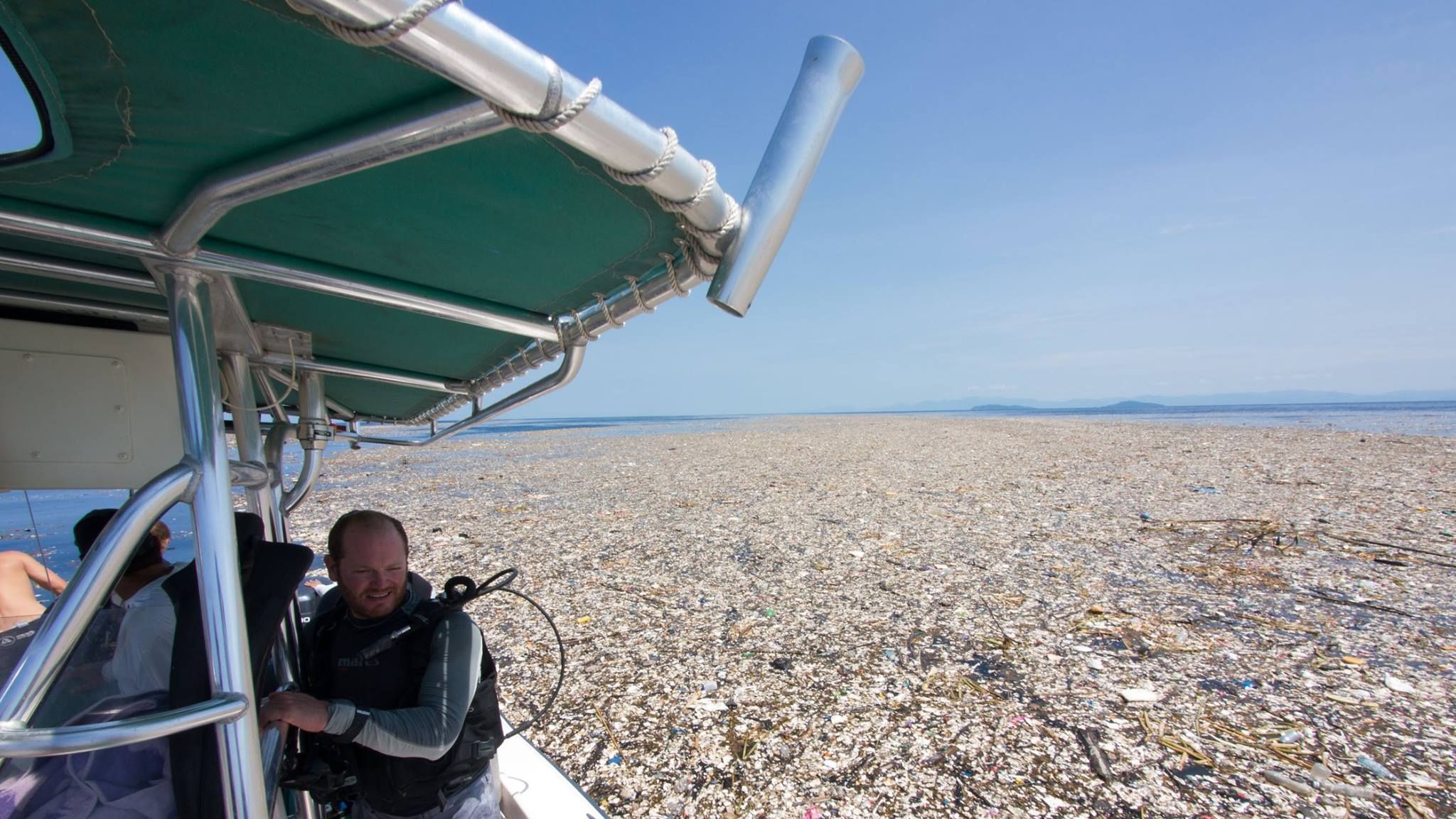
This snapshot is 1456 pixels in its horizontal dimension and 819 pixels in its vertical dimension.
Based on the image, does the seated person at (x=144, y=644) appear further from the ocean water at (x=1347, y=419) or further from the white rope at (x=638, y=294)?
the ocean water at (x=1347, y=419)

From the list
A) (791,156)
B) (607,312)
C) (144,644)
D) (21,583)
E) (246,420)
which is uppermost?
(791,156)

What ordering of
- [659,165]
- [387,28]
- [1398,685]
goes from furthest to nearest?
[1398,685] → [659,165] → [387,28]

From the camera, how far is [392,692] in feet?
6.88

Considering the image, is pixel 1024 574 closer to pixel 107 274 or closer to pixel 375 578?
pixel 375 578

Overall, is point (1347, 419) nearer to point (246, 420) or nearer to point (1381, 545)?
point (1381, 545)

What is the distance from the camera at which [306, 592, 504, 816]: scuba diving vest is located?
2.10 metres

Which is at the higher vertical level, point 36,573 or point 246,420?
point 246,420

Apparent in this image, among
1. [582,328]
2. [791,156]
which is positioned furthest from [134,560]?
[791,156]

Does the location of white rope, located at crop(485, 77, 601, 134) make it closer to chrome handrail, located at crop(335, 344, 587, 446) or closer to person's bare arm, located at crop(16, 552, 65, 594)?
chrome handrail, located at crop(335, 344, 587, 446)

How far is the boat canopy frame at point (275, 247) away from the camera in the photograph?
0.80 m

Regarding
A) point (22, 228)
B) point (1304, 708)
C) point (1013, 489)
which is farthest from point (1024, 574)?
point (22, 228)

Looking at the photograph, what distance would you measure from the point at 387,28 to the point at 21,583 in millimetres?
4646

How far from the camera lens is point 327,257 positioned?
5.35ft

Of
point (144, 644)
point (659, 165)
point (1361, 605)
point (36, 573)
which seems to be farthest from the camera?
point (1361, 605)
